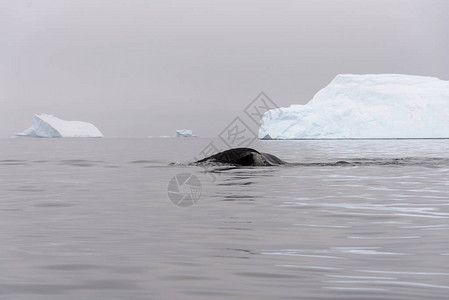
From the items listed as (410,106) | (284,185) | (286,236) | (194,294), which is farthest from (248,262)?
(410,106)

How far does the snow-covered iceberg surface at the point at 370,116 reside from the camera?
10012 cm

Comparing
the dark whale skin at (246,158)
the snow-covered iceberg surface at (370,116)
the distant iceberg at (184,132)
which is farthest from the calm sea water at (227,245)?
the distant iceberg at (184,132)

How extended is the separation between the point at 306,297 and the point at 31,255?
11.3 ft

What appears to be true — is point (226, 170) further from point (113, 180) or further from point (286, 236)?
point (286, 236)

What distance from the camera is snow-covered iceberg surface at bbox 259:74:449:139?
100125 millimetres

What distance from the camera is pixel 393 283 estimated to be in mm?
5520

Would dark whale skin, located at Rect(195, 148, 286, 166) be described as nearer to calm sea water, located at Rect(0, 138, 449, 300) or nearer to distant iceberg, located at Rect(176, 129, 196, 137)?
calm sea water, located at Rect(0, 138, 449, 300)

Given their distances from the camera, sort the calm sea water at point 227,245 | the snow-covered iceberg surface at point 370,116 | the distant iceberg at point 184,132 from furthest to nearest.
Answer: the distant iceberg at point 184,132 < the snow-covered iceberg surface at point 370,116 < the calm sea water at point 227,245

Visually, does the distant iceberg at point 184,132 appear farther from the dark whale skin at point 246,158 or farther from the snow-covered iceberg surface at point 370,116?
the dark whale skin at point 246,158

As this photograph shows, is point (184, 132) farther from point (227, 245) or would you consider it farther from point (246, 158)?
point (227, 245)

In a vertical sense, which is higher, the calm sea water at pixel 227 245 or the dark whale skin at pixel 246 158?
the dark whale skin at pixel 246 158

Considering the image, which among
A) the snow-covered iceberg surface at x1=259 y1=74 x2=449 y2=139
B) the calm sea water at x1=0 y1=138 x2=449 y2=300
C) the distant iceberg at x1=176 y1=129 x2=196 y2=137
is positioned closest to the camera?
the calm sea water at x1=0 y1=138 x2=449 y2=300

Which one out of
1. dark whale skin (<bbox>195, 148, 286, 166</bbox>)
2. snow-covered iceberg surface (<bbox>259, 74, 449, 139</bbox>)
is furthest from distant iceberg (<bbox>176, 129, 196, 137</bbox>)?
dark whale skin (<bbox>195, 148, 286, 166</bbox>)

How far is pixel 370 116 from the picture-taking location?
333 feet
